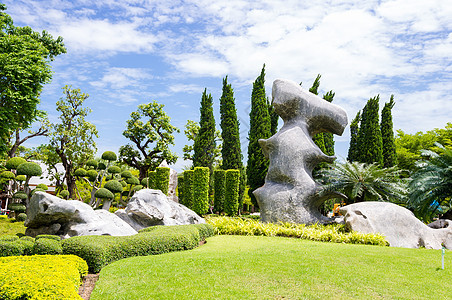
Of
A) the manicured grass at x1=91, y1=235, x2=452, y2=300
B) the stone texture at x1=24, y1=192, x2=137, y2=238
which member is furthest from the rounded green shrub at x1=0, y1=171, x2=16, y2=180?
the manicured grass at x1=91, y1=235, x2=452, y2=300

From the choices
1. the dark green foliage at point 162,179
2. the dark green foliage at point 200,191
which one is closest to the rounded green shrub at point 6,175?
the dark green foliage at point 162,179

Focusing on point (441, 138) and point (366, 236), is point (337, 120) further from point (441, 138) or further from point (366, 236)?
point (441, 138)

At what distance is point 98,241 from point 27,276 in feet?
9.15

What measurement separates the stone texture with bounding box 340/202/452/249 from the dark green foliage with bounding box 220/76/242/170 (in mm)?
11502

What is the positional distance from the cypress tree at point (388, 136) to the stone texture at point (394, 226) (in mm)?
11319

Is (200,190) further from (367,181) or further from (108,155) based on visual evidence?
(367,181)

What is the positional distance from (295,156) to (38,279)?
10.8 metres

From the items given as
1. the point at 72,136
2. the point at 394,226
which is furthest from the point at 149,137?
the point at 394,226

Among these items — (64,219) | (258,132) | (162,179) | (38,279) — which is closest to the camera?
(38,279)

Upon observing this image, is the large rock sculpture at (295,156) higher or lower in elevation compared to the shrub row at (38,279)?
higher

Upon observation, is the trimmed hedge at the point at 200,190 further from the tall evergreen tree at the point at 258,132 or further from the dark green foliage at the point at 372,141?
the dark green foliage at the point at 372,141

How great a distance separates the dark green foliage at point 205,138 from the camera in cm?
2369

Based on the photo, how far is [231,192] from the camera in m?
20.4

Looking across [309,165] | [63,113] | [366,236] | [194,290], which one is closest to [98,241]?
[194,290]
